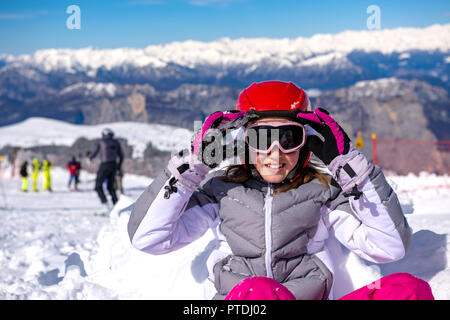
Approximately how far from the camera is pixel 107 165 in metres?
8.21

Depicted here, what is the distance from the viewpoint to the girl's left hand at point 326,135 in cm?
184

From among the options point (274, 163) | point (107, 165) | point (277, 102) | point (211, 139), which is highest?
point (277, 102)

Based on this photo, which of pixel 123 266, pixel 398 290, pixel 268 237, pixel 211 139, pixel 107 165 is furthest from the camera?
pixel 107 165

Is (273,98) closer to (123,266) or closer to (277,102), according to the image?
(277,102)

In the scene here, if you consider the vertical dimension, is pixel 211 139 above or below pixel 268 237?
above

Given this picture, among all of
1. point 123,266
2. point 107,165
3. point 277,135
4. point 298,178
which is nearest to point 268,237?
point 298,178

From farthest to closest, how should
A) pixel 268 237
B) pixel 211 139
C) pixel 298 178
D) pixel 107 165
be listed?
pixel 107 165, pixel 298 178, pixel 268 237, pixel 211 139

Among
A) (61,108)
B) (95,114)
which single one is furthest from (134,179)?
(61,108)

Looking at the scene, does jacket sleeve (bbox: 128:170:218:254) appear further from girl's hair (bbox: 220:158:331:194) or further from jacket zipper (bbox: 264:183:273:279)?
jacket zipper (bbox: 264:183:273:279)

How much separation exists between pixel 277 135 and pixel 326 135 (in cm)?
22

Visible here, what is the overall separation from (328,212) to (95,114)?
604 feet

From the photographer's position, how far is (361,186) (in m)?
1.85

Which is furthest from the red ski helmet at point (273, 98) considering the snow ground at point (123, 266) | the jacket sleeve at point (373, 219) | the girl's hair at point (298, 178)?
the snow ground at point (123, 266)
